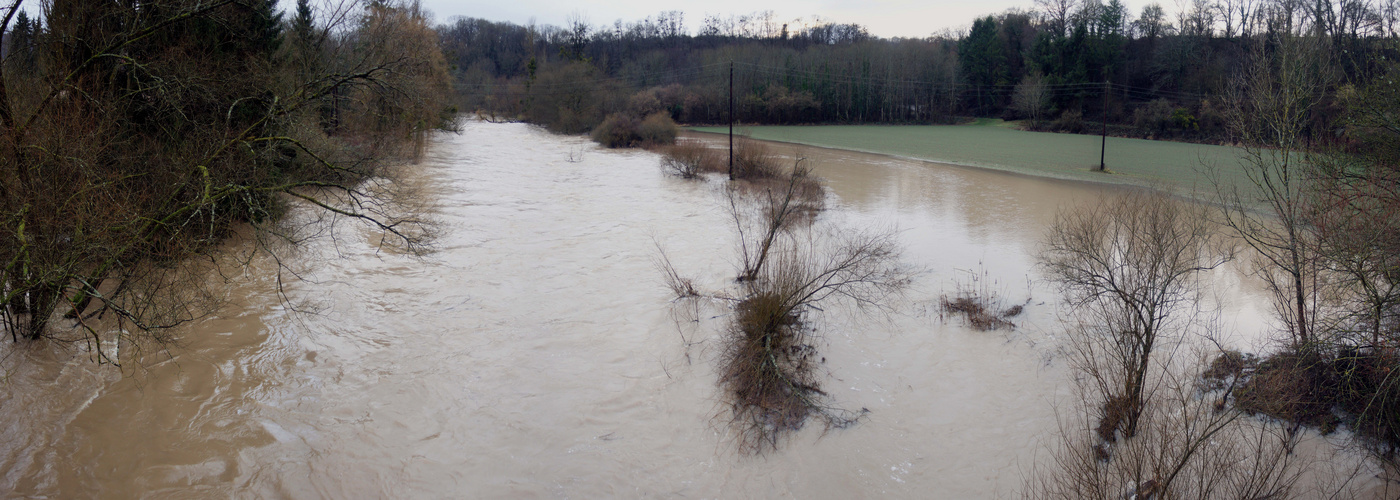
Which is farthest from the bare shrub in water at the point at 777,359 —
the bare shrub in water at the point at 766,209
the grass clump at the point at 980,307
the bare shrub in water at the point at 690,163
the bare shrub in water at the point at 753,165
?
the bare shrub in water at the point at 690,163

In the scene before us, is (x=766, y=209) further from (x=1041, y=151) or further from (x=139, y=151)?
(x=1041, y=151)

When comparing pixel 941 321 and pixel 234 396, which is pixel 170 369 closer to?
pixel 234 396

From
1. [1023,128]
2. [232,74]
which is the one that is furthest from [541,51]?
[232,74]

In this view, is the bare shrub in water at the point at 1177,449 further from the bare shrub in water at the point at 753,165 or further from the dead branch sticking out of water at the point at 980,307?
the bare shrub in water at the point at 753,165

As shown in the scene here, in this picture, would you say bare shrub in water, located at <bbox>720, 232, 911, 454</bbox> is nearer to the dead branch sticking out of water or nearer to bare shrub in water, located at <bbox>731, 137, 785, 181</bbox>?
the dead branch sticking out of water

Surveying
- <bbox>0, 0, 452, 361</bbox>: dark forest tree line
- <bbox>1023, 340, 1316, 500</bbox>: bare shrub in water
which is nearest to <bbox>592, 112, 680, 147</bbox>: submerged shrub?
<bbox>0, 0, 452, 361</bbox>: dark forest tree line

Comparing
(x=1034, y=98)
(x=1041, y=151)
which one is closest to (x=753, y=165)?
(x=1041, y=151)
